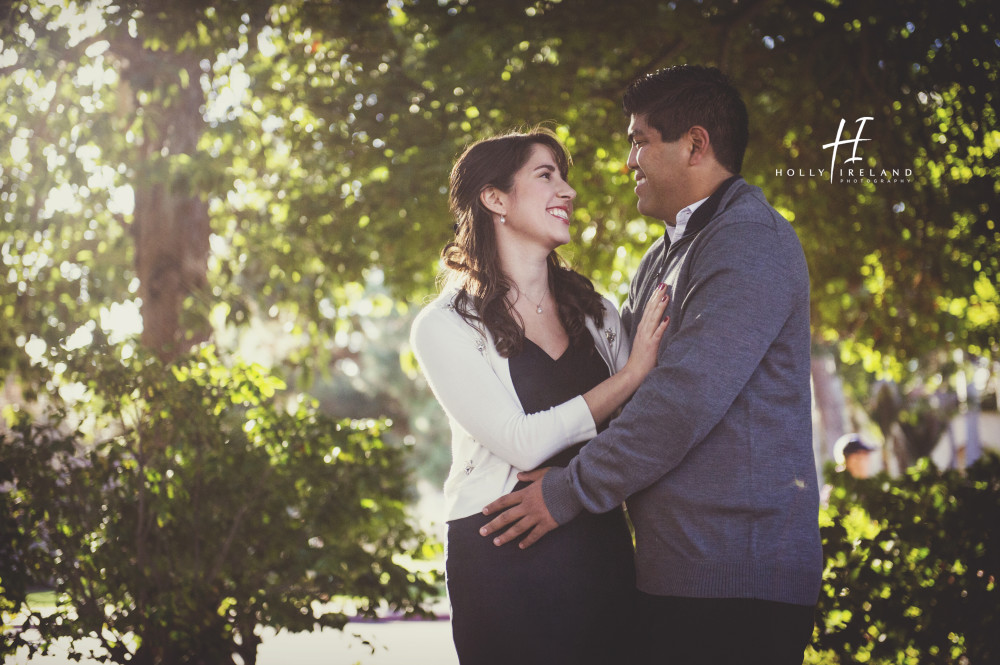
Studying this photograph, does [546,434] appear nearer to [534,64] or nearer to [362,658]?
[534,64]

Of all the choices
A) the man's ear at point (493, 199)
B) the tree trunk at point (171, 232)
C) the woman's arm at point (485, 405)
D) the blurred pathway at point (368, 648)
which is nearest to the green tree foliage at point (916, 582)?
the woman's arm at point (485, 405)

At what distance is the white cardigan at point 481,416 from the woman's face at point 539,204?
0.47 m

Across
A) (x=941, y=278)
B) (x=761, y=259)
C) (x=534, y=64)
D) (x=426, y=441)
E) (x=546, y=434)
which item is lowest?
(x=546, y=434)

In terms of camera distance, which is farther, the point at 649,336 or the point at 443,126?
the point at 443,126

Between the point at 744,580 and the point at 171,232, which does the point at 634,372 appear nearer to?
the point at 744,580

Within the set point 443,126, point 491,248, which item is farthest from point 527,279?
point 443,126

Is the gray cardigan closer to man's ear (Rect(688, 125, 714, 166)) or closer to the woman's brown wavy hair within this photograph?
man's ear (Rect(688, 125, 714, 166))

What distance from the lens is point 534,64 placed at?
257 inches

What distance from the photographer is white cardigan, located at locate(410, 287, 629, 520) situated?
2580 millimetres

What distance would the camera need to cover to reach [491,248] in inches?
121

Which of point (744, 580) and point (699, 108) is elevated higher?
point (699, 108)

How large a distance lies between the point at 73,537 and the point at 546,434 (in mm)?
3563

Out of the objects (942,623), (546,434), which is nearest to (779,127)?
(942,623)

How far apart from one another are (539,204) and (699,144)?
2.05 feet
